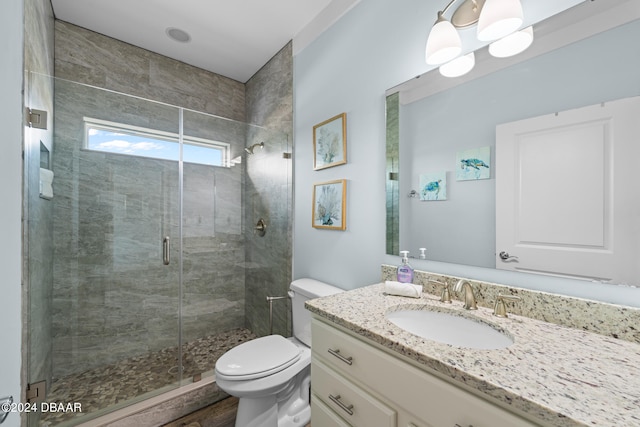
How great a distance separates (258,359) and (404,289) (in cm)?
90

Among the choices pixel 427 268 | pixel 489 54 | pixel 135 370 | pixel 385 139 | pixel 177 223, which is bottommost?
pixel 135 370

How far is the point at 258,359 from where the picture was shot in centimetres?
144

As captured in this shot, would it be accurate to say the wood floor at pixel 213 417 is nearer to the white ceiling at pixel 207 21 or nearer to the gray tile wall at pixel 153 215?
the gray tile wall at pixel 153 215

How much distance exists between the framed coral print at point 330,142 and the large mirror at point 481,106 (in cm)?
34

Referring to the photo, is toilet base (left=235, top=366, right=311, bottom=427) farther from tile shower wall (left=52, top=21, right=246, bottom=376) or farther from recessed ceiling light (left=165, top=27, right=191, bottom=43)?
recessed ceiling light (left=165, top=27, right=191, bottom=43)

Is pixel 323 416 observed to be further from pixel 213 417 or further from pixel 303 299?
pixel 213 417

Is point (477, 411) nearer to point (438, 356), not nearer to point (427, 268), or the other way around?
point (438, 356)

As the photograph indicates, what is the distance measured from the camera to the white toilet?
4.29 feet

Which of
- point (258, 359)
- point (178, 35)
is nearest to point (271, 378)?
point (258, 359)

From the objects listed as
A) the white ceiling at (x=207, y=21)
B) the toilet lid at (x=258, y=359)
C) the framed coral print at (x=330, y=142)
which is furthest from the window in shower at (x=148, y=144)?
the toilet lid at (x=258, y=359)

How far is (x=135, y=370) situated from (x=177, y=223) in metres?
1.10

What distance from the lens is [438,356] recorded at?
0.66m

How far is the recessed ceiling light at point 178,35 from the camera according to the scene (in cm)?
205
